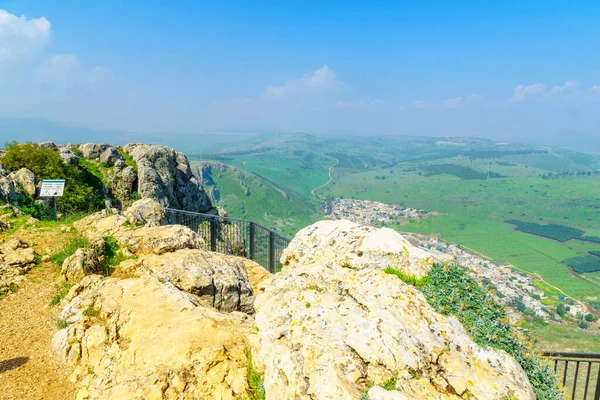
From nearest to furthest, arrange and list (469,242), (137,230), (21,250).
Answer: (21,250)
(137,230)
(469,242)

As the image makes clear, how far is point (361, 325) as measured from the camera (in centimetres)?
446

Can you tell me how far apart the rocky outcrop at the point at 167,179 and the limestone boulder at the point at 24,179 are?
7.36m

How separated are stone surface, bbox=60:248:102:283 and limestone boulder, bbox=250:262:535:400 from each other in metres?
7.40

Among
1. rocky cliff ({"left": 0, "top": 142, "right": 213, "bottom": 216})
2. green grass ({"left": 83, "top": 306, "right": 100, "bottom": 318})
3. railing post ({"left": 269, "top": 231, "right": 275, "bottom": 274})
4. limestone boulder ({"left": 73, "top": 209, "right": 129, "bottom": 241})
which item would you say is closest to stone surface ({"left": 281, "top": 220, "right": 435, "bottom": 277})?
railing post ({"left": 269, "top": 231, "right": 275, "bottom": 274})

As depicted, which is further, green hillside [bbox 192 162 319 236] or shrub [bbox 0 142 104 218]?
green hillside [bbox 192 162 319 236]

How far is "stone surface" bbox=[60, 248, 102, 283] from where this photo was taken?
9.88 meters

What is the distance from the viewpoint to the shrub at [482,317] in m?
4.43

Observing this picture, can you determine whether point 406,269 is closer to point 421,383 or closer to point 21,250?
point 421,383

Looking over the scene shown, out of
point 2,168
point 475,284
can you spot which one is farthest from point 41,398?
point 2,168

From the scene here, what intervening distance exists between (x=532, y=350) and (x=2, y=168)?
85.3 feet

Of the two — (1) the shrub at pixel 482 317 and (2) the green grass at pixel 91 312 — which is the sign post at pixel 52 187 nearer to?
(2) the green grass at pixel 91 312

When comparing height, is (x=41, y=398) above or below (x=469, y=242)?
above

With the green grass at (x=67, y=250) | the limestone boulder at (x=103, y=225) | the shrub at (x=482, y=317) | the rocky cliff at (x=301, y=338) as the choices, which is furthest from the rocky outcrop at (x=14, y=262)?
the shrub at (x=482, y=317)

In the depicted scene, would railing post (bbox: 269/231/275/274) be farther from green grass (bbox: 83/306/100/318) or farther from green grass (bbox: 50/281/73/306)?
green grass (bbox: 50/281/73/306)
